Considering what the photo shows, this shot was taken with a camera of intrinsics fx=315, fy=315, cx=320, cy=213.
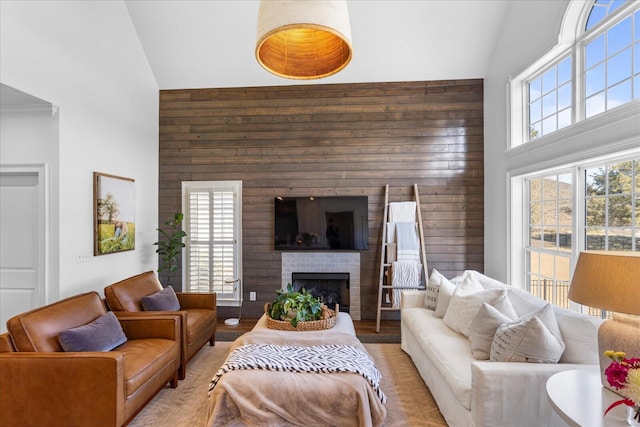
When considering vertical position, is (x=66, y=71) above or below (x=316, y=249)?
above

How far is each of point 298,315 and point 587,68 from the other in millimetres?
3343

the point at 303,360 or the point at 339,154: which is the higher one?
the point at 339,154

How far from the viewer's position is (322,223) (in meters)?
4.53

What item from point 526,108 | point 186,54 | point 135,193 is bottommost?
point 135,193

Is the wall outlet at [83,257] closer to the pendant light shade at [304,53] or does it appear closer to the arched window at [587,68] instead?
the pendant light shade at [304,53]

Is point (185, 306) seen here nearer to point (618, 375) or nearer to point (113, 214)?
point (113, 214)

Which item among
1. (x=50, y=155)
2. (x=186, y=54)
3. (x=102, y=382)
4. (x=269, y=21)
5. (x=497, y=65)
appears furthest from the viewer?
(x=186, y=54)

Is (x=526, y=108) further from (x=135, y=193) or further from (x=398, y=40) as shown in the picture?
(x=135, y=193)

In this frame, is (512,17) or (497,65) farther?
(497,65)

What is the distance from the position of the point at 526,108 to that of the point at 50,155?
16.9 feet

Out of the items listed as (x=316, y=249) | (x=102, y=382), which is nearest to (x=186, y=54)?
(x=316, y=249)

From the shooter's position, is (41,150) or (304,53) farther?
(41,150)

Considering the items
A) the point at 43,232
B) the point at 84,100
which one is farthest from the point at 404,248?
the point at 84,100

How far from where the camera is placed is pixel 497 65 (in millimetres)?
4086
